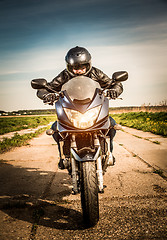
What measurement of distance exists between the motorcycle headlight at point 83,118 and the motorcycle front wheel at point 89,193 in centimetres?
45

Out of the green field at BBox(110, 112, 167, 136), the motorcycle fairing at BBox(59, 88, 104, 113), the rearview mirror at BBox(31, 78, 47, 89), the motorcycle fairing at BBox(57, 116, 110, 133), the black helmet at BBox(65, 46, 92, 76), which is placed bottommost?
the green field at BBox(110, 112, 167, 136)

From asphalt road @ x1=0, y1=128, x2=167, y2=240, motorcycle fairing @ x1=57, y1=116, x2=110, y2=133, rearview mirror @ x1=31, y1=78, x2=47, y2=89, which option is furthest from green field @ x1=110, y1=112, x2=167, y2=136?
rearview mirror @ x1=31, y1=78, x2=47, y2=89

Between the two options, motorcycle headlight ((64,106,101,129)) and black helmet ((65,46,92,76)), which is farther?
black helmet ((65,46,92,76))

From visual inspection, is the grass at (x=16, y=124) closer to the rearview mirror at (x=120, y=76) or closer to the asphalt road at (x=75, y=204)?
the asphalt road at (x=75, y=204)

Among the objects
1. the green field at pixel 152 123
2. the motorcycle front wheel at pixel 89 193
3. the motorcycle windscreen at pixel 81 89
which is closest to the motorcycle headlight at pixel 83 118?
the motorcycle windscreen at pixel 81 89

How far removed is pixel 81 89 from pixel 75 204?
1.65 meters

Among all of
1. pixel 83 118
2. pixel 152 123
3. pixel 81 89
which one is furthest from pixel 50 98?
pixel 152 123

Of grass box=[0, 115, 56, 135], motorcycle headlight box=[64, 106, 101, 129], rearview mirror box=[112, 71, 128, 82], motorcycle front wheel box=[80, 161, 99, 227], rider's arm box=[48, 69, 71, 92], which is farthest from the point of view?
grass box=[0, 115, 56, 135]

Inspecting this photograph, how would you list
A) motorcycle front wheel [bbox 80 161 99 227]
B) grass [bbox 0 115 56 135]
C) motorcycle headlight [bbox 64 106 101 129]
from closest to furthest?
motorcycle front wheel [bbox 80 161 99 227], motorcycle headlight [bbox 64 106 101 129], grass [bbox 0 115 56 135]

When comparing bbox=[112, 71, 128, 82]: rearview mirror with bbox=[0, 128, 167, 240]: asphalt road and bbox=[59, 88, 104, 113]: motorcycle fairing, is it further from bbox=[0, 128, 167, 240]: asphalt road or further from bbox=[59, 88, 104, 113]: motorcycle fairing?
bbox=[0, 128, 167, 240]: asphalt road

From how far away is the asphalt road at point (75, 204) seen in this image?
2.04m

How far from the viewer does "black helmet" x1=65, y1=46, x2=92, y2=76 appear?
2.79 m

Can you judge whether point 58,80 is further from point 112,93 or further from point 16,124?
point 16,124

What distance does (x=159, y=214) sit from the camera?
2312 mm
